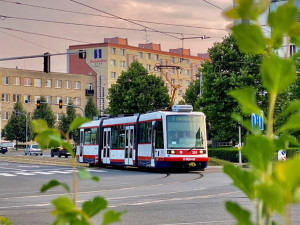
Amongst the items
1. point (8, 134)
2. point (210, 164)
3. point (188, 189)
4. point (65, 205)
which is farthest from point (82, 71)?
point (65, 205)

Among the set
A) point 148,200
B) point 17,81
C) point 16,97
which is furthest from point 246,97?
point 16,97

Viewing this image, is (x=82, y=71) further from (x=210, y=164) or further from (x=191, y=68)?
(x=210, y=164)

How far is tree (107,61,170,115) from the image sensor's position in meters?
69.4

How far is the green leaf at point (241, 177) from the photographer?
1374 millimetres

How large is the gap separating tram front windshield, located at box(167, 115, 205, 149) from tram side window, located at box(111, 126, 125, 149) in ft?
14.7

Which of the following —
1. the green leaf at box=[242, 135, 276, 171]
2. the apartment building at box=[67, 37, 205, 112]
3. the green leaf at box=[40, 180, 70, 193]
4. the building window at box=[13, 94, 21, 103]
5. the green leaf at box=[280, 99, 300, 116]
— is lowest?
the green leaf at box=[40, 180, 70, 193]

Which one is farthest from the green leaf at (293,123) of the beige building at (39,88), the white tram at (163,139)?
the beige building at (39,88)

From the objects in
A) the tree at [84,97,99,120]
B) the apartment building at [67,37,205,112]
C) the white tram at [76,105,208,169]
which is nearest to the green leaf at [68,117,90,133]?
the white tram at [76,105,208,169]

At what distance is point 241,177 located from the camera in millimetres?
A: 1386

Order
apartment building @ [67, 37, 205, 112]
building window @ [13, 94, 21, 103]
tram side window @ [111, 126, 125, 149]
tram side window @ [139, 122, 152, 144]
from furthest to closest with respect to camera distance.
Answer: apartment building @ [67, 37, 205, 112]
building window @ [13, 94, 21, 103]
tram side window @ [111, 126, 125, 149]
tram side window @ [139, 122, 152, 144]

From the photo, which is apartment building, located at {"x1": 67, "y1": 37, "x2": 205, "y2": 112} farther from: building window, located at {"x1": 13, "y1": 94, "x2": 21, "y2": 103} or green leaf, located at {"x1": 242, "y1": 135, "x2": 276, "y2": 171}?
green leaf, located at {"x1": 242, "y1": 135, "x2": 276, "y2": 171}

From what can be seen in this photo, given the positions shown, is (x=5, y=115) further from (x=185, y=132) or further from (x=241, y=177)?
(x=241, y=177)

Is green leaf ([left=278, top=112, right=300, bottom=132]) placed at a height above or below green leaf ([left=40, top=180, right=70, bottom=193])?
above

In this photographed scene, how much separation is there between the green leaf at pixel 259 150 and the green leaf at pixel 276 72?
11 cm
